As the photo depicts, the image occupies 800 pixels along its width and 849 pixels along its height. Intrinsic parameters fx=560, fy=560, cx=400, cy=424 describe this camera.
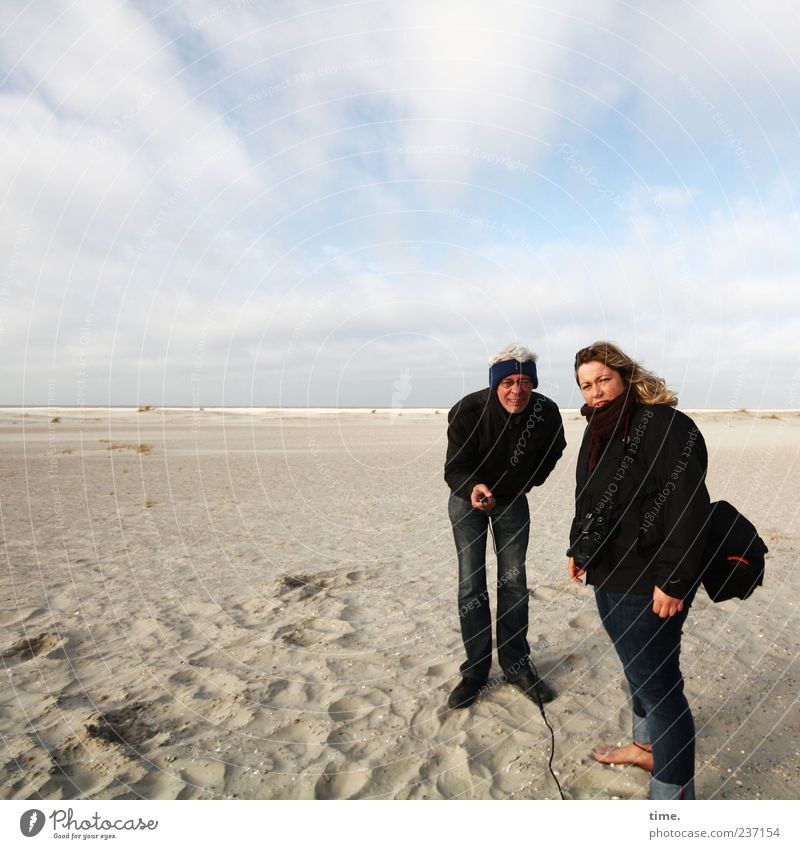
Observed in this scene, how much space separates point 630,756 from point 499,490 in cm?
197

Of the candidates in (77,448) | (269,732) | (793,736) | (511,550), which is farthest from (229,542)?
(77,448)

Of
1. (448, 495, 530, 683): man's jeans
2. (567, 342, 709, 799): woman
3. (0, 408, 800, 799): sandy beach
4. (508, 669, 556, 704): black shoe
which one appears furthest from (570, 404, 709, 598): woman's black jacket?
(508, 669, 556, 704): black shoe

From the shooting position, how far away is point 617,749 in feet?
12.3

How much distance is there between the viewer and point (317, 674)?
5074 millimetres

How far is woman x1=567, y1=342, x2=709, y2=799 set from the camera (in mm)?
2641

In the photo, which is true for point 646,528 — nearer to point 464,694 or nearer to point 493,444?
point 493,444

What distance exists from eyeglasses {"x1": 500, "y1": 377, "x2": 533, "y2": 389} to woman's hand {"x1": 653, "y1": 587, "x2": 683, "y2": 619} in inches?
74.0

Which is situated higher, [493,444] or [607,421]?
[607,421]

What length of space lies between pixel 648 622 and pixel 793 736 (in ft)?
7.44

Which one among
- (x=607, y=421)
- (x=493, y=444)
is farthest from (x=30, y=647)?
(x=607, y=421)

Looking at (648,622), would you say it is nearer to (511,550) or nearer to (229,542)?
(511,550)

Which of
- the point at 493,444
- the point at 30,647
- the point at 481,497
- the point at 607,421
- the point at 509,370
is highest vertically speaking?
the point at 509,370
